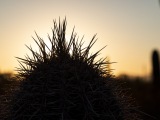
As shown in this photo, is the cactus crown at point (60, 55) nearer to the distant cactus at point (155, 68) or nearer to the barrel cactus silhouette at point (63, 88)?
the barrel cactus silhouette at point (63, 88)

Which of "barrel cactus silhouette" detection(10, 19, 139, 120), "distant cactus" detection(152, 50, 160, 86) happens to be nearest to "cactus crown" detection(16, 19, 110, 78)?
"barrel cactus silhouette" detection(10, 19, 139, 120)

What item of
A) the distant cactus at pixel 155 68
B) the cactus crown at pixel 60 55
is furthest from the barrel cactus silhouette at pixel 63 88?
the distant cactus at pixel 155 68

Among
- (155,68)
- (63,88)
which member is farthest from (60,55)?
(155,68)

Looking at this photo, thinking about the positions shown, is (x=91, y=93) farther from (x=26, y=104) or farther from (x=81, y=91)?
(x=26, y=104)

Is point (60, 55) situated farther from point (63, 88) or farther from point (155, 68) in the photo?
point (155, 68)

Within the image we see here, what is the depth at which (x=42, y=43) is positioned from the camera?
149 inches

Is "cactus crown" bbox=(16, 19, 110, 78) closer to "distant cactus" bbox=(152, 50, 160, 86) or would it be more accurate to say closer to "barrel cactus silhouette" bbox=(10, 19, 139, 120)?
"barrel cactus silhouette" bbox=(10, 19, 139, 120)

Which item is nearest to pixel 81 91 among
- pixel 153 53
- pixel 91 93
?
pixel 91 93

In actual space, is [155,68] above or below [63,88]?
above

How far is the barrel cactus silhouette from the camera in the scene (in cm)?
341

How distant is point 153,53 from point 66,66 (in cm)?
1062

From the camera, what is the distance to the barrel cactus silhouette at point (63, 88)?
3.41 meters

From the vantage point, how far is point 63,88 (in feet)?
11.2

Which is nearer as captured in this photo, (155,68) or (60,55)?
(60,55)
